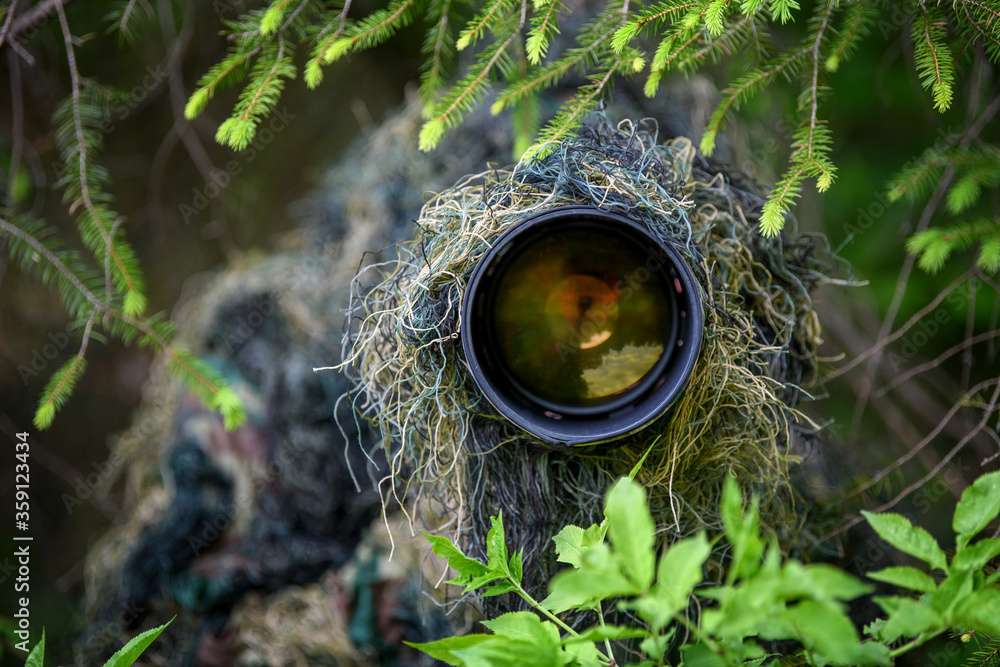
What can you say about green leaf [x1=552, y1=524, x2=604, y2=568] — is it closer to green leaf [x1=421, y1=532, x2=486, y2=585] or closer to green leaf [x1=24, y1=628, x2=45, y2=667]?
green leaf [x1=421, y1=532, x2=486, y2=585]

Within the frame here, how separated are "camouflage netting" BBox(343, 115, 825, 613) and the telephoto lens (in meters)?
0.03

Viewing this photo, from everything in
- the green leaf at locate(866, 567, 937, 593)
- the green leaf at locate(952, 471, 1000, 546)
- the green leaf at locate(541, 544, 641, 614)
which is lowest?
the green leaf at locate(866, 567, 937, 593)

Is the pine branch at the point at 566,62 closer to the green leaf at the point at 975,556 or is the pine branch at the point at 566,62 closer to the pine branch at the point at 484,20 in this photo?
the pine branch at the point at 484,20

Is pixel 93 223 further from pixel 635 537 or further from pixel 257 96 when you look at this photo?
pixel 635 537

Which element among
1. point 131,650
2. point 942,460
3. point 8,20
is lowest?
point 942,460

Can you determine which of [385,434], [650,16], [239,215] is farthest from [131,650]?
[239,215]

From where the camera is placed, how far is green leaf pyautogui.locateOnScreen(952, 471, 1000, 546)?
21.6 inches

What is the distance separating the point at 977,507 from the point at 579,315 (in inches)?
18.0

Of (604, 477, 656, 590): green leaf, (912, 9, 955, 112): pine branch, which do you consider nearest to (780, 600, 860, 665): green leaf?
(604, 477, 656, 590): green leaf

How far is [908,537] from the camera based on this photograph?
57cm

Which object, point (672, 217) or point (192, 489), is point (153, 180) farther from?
point (672, 217)
